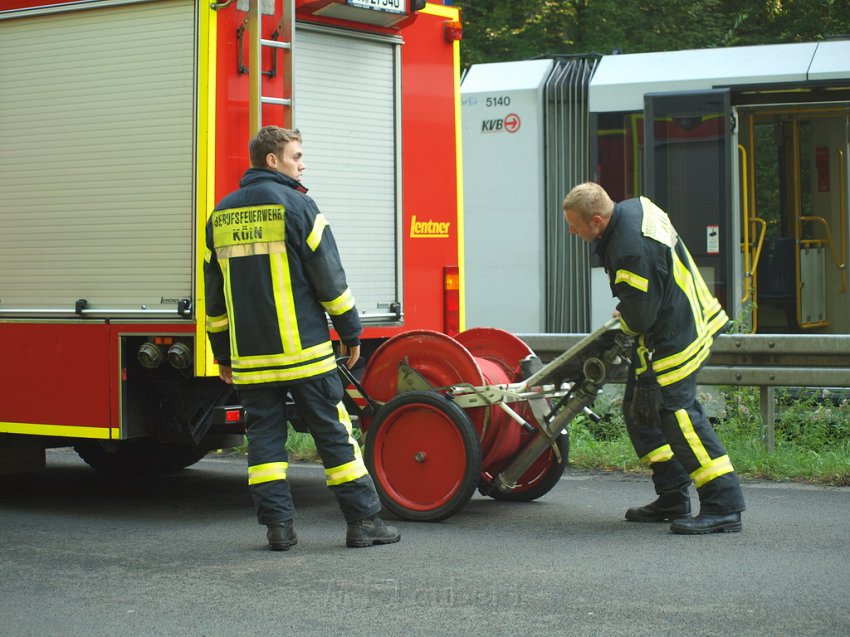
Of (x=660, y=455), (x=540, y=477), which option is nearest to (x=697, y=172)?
(x=540, y=477)

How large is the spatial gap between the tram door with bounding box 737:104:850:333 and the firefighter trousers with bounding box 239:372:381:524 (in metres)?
5.76

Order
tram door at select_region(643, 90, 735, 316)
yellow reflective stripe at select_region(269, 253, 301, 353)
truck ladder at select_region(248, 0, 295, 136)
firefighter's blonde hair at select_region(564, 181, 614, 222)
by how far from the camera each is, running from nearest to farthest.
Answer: yellow reflective stripe at select_region(269, 253, 301, 353) → firefighter's blonde hair at select_region(564, 181, 614, 222) → truck ladder at select_region(248, 0, 295, 136) → tram door at select_region(643, 90, 735, 316)

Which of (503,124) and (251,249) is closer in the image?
(251,249)

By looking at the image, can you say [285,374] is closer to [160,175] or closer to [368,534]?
[368,534]

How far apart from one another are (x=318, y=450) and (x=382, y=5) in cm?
260

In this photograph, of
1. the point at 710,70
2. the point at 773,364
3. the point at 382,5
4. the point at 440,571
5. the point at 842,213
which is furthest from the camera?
the point at 842,213

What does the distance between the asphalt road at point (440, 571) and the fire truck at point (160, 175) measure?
0.72 metres

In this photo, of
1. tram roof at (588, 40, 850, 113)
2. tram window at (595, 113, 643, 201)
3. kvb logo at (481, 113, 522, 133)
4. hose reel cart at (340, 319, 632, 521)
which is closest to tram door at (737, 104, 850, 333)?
tram roof at (588, 40, 850, 113)

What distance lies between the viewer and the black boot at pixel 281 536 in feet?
19.4

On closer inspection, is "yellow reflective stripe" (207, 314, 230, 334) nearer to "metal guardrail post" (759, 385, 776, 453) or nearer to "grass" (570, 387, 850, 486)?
"grass" (570, 387, 850, 486)

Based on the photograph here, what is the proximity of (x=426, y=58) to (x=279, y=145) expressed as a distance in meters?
2.05

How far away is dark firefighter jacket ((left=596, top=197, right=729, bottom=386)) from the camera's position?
Answer: 5.97m

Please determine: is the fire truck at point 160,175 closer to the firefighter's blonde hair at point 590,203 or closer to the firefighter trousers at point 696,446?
the firefighter's blonde hair at point 590,203

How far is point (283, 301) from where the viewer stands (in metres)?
5.88
